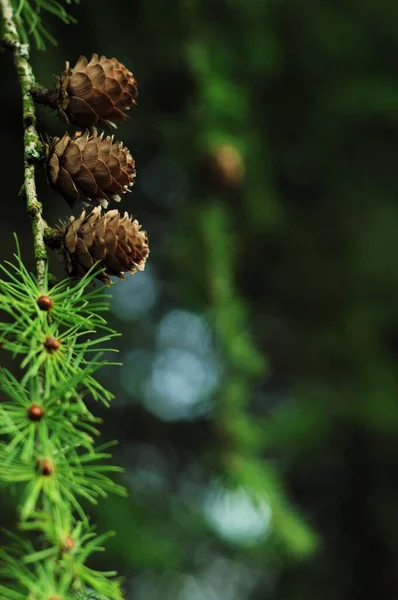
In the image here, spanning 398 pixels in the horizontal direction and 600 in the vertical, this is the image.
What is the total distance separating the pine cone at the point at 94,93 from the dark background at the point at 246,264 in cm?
78

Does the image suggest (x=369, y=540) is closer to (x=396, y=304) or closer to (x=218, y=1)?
(x=396, y=304)

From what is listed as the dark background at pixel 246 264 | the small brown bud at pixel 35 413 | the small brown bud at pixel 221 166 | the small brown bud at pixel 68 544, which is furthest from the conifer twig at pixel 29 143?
the small brown bud at pixel 221 166

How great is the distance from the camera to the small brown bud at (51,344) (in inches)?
24.7

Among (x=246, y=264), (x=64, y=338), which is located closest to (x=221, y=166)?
(x=64, y=338)

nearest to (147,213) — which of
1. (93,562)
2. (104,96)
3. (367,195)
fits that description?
(367,195)

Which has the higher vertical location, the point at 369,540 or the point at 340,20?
the point at 340,20

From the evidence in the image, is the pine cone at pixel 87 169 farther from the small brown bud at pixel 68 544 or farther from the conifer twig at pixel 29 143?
the small brown bud at pixel 68 544

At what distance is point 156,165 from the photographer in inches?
96.3

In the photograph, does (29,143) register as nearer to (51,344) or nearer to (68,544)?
(51,344)

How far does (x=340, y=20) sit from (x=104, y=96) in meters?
1.44

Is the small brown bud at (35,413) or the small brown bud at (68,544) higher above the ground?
the small brown bud at (35,413)

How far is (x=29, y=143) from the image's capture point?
0.70 meters

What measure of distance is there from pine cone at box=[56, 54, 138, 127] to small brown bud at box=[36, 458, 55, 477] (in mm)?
331

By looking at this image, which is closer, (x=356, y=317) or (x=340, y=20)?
(x=340, y=20)
